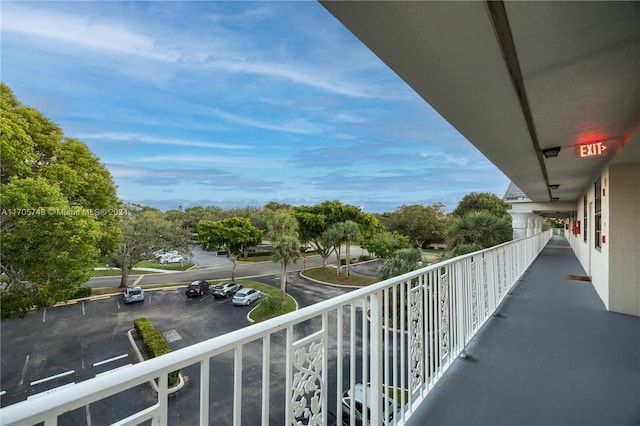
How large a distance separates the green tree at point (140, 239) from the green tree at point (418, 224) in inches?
791

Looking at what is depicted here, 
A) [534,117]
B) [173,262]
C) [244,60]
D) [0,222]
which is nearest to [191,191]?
[173,262]

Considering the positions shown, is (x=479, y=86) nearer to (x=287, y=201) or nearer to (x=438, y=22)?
(x=438, y=22)

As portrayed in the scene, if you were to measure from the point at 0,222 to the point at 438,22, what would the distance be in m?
10.5

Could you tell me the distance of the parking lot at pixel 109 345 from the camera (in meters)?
5.97

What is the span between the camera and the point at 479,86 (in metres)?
1.91

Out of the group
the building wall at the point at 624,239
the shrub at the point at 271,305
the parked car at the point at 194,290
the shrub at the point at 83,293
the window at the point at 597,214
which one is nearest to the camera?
the building wall at the point at 624,239

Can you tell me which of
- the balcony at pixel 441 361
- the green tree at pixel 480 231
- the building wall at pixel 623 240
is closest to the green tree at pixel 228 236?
the green tree at pixel 480 231

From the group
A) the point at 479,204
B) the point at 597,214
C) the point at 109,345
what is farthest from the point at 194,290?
the point at 479,204

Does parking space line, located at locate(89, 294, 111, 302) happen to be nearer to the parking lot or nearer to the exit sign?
the parking lot

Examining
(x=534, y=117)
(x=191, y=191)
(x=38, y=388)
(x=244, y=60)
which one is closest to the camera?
(x=534, y=117)

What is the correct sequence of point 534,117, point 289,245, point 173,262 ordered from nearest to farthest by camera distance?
point 534,117, point 289,245, point 173,262

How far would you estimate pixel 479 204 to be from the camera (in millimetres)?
28906

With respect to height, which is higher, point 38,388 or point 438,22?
point 438,22

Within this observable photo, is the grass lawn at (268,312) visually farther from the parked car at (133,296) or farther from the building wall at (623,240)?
the building wall at (623,240)
